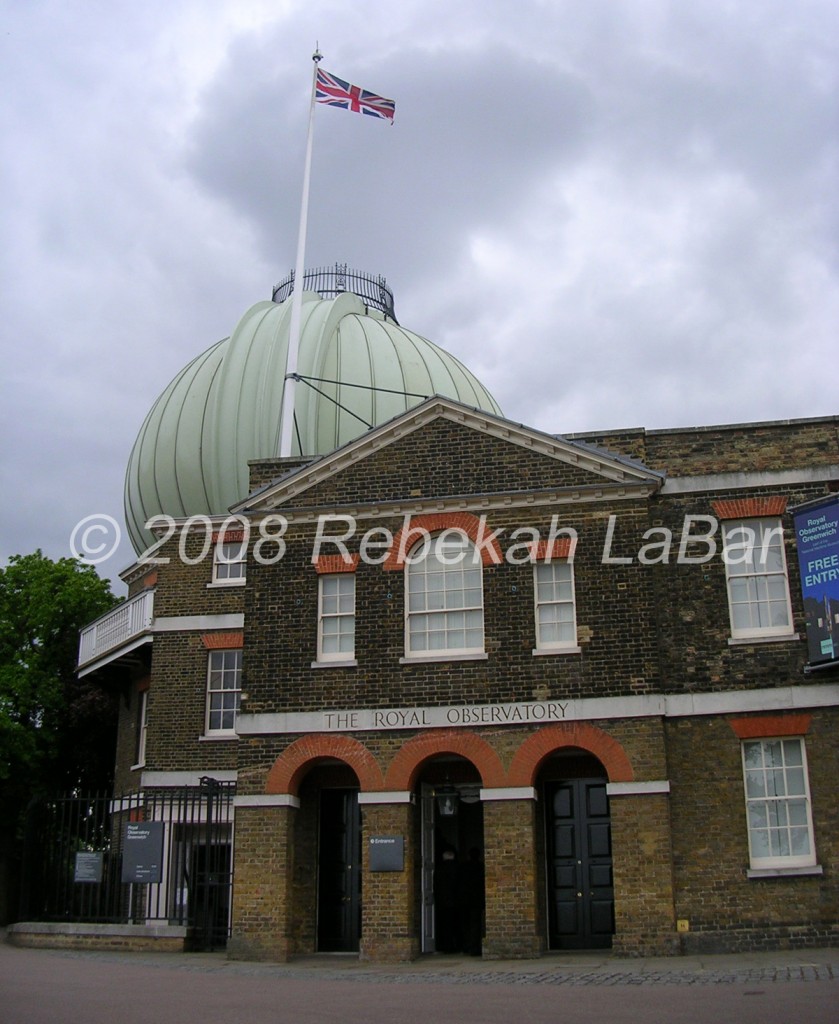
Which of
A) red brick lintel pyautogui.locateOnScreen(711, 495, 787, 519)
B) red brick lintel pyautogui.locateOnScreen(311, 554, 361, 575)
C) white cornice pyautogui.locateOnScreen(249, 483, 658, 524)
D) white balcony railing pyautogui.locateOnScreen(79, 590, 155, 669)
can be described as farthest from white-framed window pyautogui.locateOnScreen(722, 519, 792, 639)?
white balcony railing pyautogui.locateOnScreen(79, 590, 155, 669)

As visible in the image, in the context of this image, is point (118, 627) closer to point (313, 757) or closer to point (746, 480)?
point (313, 757)

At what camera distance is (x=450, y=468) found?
70.3ft

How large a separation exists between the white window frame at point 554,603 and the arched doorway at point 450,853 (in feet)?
8.07

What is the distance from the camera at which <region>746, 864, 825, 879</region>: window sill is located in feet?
60.9

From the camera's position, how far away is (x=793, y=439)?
20.8 m

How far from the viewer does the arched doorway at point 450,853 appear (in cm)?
2042

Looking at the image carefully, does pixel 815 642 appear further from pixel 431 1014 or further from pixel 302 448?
pixel 302 448

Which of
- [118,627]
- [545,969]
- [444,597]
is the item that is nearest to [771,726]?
[545,969]

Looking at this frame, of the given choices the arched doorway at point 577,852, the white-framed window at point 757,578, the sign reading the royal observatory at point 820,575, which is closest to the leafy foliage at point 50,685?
the arched doorway at point 577,852

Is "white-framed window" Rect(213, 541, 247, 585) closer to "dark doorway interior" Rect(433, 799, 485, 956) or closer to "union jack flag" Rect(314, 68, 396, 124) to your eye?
"dark doorway interior" Rect(433, 799, 485, 956)

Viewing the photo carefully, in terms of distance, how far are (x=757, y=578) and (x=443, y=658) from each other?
17.5 feet

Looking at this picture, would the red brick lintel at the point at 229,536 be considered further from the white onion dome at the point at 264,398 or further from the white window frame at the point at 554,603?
the white window frame at the point at 554,603

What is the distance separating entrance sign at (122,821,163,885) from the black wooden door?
2.96m

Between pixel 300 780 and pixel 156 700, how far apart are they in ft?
24.3
